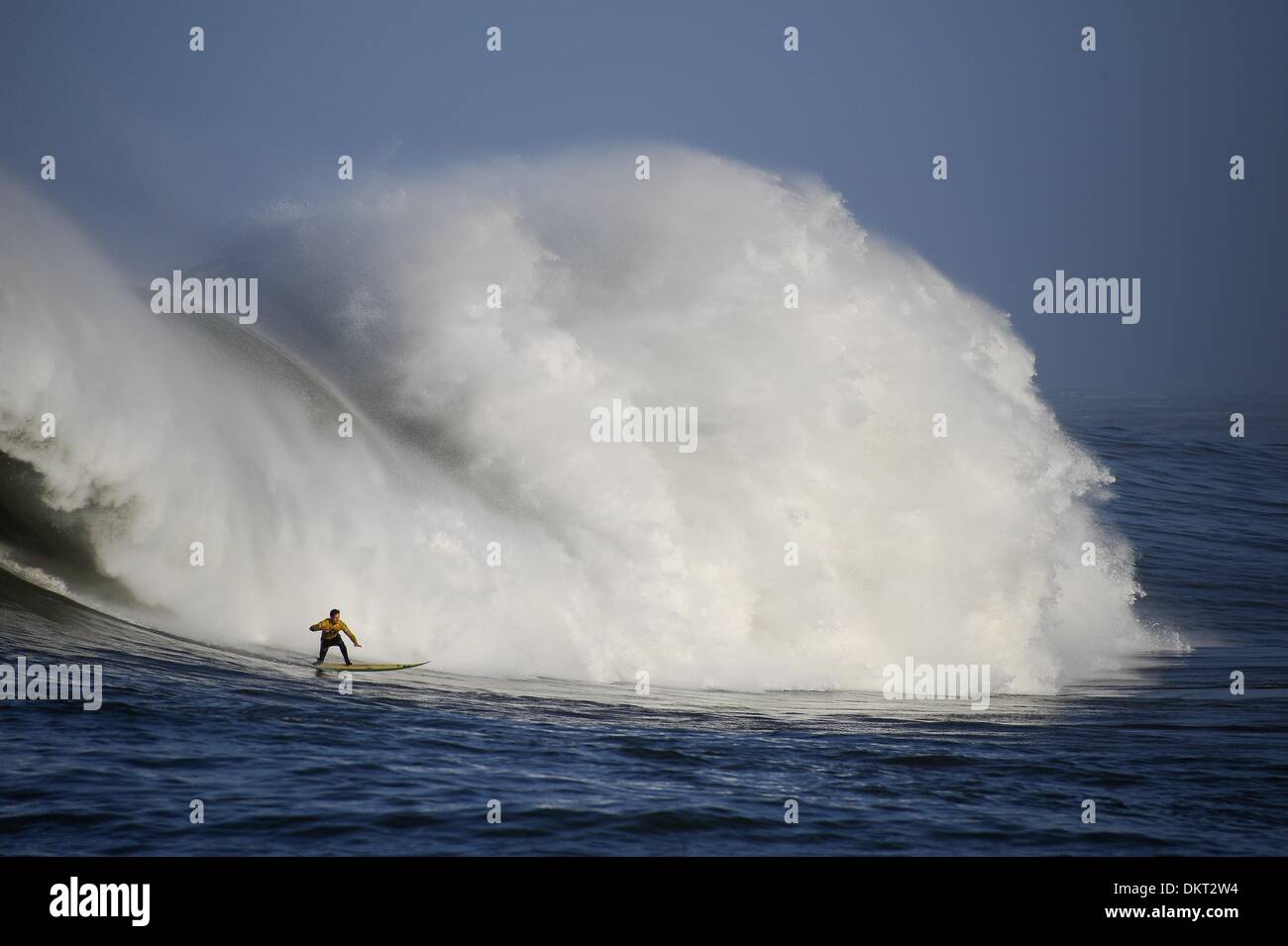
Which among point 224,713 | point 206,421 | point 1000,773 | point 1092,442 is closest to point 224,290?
point 206,421

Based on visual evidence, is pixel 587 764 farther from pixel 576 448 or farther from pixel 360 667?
pixel 576 448

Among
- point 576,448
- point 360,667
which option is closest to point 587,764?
point 360,667

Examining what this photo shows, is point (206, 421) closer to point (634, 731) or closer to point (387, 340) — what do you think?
point (387, 340)

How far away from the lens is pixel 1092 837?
975 centimetres

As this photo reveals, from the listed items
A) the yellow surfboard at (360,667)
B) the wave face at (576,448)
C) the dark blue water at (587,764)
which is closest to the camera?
the dark blue water at (587,764)

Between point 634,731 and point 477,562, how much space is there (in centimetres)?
524

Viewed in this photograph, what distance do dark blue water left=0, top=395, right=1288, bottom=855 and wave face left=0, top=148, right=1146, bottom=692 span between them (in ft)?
5.54

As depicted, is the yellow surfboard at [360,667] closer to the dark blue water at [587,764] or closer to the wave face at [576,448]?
the dark blue water at [587,764]

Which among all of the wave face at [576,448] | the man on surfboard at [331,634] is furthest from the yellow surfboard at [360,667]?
the wave face at [576,448]

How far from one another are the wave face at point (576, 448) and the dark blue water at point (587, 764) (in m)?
1.69

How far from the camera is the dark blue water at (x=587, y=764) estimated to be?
9.29 metres

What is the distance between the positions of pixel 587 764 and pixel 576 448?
27.0 feet

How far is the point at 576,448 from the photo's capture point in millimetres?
19031
